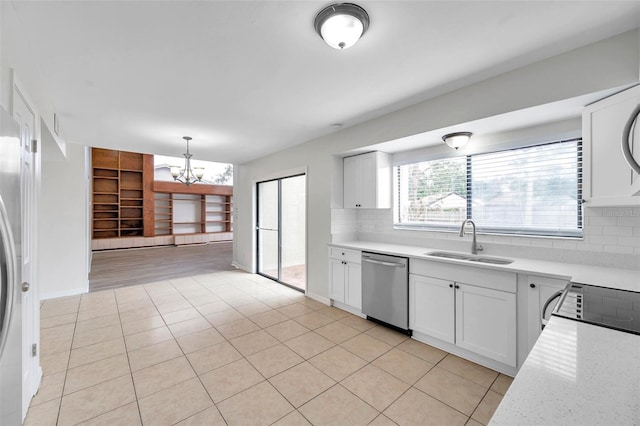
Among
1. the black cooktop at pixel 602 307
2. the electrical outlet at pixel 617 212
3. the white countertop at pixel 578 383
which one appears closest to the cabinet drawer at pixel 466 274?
the black cooktop at pixel 602 307

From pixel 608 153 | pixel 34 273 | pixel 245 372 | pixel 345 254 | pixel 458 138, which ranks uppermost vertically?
pixel 458 138

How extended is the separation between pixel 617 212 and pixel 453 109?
151cm

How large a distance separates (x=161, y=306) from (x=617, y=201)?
4.89 m

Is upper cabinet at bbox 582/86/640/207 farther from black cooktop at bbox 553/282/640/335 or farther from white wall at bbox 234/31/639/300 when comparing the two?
black cooktop at bbox 553/282/640/335

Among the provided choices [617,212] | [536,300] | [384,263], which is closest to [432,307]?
[384,263]

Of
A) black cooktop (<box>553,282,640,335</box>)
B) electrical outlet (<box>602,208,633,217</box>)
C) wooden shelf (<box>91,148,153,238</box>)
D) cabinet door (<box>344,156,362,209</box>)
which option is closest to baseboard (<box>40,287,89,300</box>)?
cabinet door (<box>344,156,362,209</box>)

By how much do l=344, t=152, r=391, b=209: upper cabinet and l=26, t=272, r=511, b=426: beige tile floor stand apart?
1526mm

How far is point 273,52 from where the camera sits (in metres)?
1.93

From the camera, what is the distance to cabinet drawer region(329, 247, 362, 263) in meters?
3.48

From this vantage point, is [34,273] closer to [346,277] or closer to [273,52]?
[273,52]

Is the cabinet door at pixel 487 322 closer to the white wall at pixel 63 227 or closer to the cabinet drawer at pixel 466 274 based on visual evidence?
the cabinet drawer at pixel 466 274

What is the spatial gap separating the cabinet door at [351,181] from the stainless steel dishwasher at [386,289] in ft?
2.76

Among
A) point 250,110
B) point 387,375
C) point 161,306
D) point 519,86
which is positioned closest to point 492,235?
point 519,86

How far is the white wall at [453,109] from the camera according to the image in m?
1.79
